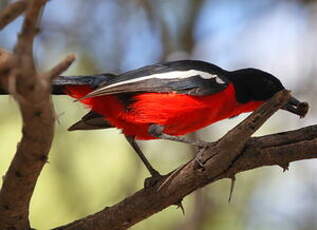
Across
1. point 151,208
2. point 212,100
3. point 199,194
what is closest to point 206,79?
point 212,100

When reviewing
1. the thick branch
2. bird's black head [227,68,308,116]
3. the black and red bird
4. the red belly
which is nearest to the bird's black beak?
the black and red bird

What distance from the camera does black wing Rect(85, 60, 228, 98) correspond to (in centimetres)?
396

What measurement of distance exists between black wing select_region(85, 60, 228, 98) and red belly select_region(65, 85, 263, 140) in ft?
0.14

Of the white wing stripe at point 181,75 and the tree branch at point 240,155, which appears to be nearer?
the tree branch at point 240,155

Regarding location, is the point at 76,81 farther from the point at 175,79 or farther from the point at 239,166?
the point at 239,166

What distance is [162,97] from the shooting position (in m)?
4.05

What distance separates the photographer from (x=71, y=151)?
572 centimetres

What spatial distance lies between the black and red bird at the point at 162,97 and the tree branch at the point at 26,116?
0.99 meters

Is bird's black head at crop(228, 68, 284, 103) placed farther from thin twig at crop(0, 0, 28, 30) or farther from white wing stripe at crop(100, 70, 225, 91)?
thin twig at crop(0, 0, 28, 30)

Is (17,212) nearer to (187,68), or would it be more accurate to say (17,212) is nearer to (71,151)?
(187,68)

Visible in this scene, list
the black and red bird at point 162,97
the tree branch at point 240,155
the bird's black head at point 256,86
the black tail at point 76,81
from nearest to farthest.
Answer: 1. the tree branch at point 240,155
2. the black tail at point 76,81
3. the black and red bird at point 162,97
4. the bird's black head at point 256,86

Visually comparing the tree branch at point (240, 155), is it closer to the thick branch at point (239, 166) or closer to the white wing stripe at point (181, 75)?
the thick branch at point (239, 166)

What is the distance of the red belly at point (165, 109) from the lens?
157 inches

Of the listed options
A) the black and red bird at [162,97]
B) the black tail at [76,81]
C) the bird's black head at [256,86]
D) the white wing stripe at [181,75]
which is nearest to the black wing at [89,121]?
the black and red bird at [162,97]
